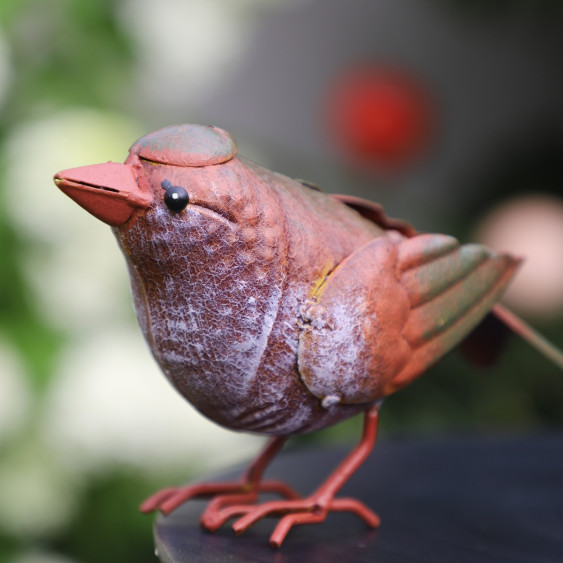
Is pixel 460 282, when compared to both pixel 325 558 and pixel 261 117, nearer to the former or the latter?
pixel 325 558

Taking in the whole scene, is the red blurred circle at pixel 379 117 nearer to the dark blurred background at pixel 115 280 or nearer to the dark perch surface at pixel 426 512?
the dark blurred background at pixel 115 280

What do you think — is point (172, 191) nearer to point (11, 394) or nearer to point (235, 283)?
point (235, 283)

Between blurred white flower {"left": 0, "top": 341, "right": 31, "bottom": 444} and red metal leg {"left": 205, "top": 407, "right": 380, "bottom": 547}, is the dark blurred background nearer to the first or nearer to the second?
blurred white flower {"left": 0, "top": 341, "right": 31, "bottom": 444}

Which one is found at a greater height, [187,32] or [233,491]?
[187,32]

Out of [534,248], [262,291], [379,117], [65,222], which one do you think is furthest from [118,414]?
[379,117]

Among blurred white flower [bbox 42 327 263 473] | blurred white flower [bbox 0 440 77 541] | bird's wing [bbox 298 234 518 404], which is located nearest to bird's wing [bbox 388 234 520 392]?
bird's wing [bbox 298 234 518 404]

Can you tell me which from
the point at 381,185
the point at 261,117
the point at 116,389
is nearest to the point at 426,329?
the point at 116,389
